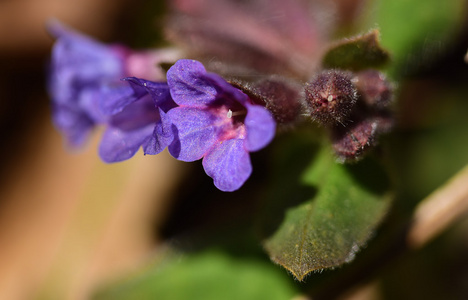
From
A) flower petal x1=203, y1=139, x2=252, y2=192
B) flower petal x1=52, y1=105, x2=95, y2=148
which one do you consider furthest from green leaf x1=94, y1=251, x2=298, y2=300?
flower petal x1=203, y1=139, x2=252, y2=192

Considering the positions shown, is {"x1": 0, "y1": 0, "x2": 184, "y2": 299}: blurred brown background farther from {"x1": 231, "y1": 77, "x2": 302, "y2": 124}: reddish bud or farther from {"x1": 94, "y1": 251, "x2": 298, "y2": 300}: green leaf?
{"x1": 231, "y1": 77, "x2": 302, "y2": 124}: reddish bud

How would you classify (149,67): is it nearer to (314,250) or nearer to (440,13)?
(314,250)

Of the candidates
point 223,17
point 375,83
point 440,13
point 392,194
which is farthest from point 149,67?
point 440,13

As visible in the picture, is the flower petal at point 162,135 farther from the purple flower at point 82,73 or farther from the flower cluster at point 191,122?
the purple flower at point 82,73

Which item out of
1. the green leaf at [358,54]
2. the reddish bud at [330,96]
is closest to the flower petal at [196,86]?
the reddish bud at [330,96]

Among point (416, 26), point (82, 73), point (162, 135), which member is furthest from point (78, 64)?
point (416, 26)

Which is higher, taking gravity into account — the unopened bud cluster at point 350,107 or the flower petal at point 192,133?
the unopened bud cluster at point 350,107

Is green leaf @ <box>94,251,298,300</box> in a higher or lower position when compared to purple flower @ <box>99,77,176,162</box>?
lower
